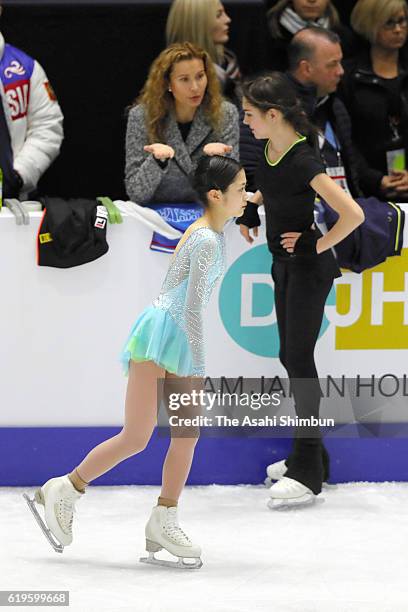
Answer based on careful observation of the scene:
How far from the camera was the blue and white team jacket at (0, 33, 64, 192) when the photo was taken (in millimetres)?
5906

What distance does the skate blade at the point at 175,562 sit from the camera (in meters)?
4.58

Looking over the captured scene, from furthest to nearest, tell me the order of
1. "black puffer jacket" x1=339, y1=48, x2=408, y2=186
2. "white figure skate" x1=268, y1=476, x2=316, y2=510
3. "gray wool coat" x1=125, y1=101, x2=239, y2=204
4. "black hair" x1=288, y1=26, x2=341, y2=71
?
"black puffer jacket" x1=339, y1=48, x2=408, y2=186, "black hair" x1=288, y1=26, x2=341, y2=71, "gray wool coat" x1=125, y1=101, x2=239, y2=204, "white figure skate" x1=268, y1=476, x2=316, y2=510

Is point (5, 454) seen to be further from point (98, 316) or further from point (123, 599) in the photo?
point (123, 599)

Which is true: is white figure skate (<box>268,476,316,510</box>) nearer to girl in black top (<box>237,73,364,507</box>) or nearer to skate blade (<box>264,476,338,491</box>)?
girl in black top (<box>237,73,364,507</box>)

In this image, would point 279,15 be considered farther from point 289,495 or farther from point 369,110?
point 289,495

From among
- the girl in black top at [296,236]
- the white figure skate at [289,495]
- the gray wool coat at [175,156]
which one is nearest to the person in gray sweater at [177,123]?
the gray wool coat at [175,156]

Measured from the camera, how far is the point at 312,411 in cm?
540

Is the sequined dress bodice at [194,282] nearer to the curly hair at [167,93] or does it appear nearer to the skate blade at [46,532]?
the skate blade at [46,532]

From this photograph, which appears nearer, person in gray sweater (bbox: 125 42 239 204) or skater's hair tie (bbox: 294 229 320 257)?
skater's hair tie (bbox: 294 229 320 257)

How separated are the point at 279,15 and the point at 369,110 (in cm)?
67

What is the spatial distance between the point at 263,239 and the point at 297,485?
3.31 ft

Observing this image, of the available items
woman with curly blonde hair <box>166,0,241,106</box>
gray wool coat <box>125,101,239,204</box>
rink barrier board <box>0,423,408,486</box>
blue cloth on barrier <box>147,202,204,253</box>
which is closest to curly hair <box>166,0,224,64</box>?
woman with curly blonde hair <box>166,0,241,106</box>

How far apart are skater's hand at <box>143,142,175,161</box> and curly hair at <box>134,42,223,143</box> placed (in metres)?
0.13

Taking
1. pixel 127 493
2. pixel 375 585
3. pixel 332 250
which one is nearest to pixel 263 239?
pixel 332 250
